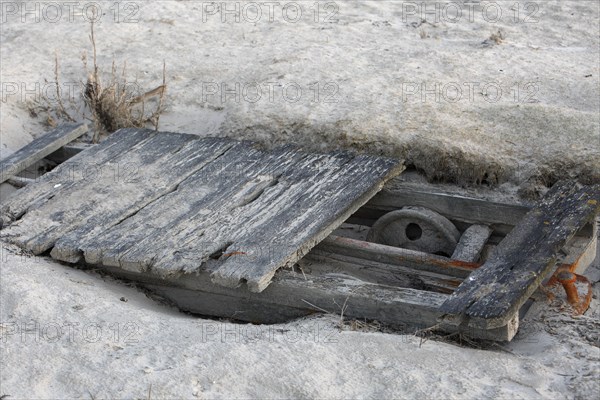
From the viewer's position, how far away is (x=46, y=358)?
4.26 meters

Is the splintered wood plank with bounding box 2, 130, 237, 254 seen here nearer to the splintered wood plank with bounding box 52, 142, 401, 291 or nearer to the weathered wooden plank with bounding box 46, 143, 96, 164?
the splintered wood plank with bounding box 52, 142, 401, 291

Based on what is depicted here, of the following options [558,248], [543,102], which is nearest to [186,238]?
[558,248]

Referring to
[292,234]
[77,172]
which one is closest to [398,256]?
[292,234]

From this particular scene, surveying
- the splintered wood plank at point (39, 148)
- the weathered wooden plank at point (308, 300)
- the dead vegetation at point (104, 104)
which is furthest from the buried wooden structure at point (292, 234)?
the dead vegetation at point (104, 104)

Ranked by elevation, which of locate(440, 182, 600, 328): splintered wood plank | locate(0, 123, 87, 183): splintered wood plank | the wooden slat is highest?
locate(440, 182, 600, 328): splintered wood plank

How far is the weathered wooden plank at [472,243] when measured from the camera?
5188 millimetres

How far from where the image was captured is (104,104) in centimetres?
718

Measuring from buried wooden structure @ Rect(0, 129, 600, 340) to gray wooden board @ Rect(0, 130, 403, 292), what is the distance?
1 cm

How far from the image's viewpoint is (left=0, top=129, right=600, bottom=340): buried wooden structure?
4.62 metres

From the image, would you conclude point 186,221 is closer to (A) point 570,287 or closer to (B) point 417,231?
(B) point 417,231

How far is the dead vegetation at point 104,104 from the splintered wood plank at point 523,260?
3.24 m

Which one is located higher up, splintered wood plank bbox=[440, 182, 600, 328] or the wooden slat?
splintered wood plank bbox=[440, 182, 600, 328]

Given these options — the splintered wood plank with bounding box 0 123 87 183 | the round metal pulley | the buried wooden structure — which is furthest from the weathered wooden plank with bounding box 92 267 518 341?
the splintered wood plank with bounding box 0 123 87 183

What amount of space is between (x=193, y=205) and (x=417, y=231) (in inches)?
53.3
